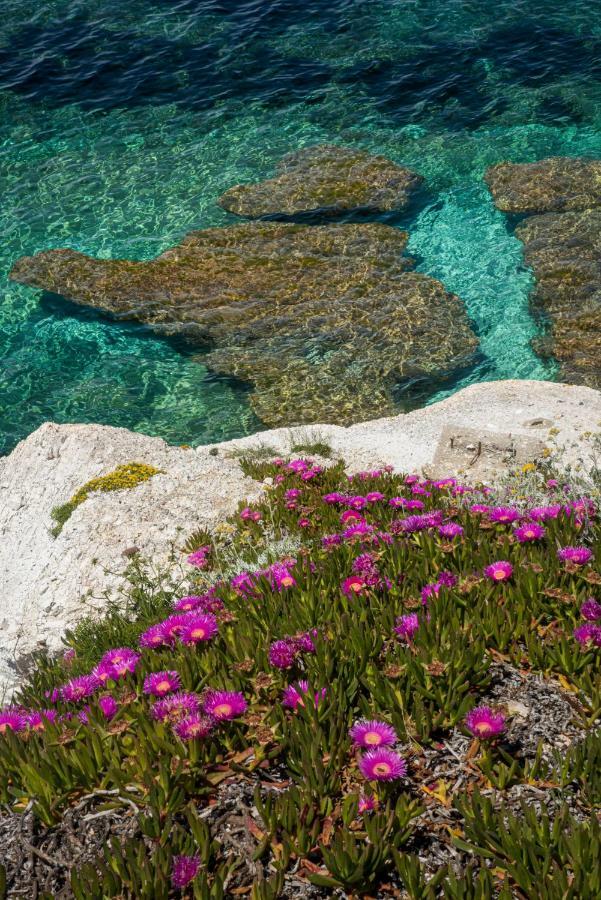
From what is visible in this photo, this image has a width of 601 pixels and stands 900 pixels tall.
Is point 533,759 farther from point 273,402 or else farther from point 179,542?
point 273,402

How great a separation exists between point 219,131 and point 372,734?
27687mm

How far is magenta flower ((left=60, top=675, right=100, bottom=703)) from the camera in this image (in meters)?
4.47

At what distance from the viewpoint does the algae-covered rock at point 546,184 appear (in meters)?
22.3

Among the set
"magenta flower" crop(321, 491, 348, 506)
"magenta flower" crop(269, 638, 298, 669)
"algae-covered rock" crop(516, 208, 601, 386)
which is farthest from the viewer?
"algae-covered rock" crop(516, 208, 601, 386)

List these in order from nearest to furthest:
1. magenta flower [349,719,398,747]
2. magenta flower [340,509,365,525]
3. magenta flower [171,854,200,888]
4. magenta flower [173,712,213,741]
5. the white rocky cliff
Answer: magenta flower [171,854,200,888] < magenta flower [349,719,398,747] < magenta flower [173,712,213,741] < magenta flower [340,509,365,525] < the white rocky cliff

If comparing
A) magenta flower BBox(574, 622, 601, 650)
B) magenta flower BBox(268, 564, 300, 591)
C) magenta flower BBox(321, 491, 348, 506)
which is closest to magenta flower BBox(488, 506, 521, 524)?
magenta flower BBox(574, 622, 601, 650)

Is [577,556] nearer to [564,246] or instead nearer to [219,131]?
[564,246]

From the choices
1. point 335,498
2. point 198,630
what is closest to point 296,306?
point 335,498

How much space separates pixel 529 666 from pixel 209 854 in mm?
2083

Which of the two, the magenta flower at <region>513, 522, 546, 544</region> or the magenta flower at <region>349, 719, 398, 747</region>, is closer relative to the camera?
the magenta flower at <region>349, 719, 398, 747</region>

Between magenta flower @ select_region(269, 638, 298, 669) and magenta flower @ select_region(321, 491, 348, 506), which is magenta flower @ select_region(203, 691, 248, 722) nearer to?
magenta flower @ select_region(269, 638, 298, 669)

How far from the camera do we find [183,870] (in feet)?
10.8

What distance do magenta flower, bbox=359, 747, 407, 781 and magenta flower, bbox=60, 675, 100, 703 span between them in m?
1.72

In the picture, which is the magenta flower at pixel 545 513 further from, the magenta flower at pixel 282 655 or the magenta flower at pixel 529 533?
the magenta flower at pixel 282 655
